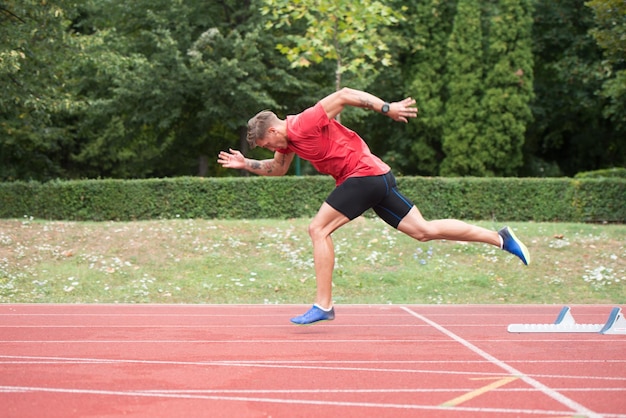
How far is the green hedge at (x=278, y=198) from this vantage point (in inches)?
650

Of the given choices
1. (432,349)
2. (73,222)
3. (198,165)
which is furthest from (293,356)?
(198,165)

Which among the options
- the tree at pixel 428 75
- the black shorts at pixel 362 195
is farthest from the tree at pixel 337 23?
the tree at pixel 428 75

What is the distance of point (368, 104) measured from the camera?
664cm

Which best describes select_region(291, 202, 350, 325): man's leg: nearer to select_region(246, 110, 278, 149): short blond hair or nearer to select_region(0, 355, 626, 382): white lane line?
select_region(246, 110, 278, 149): short blond hair

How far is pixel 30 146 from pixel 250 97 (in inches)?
313

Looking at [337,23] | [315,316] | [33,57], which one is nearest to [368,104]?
[315,316]

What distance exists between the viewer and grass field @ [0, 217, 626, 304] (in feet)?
39.1

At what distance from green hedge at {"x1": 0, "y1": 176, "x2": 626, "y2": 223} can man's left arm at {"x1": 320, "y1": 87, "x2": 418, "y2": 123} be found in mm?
9491

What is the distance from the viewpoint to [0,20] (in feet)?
56.2

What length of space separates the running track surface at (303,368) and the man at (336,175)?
822mm

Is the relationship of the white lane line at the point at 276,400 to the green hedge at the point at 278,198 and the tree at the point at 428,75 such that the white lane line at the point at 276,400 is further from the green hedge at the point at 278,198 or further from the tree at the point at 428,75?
the tree at the point at 428,75

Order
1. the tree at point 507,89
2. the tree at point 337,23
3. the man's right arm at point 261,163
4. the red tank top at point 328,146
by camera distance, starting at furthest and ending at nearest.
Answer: the tree at point 507,89, the tree at point 337,23, the man's right arm at point 261,163, the red tank top at point 328,146

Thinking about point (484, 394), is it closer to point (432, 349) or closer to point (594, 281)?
point (432, 349)

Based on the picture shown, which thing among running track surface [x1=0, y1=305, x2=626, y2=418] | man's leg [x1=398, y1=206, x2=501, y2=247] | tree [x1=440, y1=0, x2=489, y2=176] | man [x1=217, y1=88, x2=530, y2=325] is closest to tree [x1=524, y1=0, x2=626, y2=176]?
tree [x1=440, y1=0, x2=489, y2=176]
